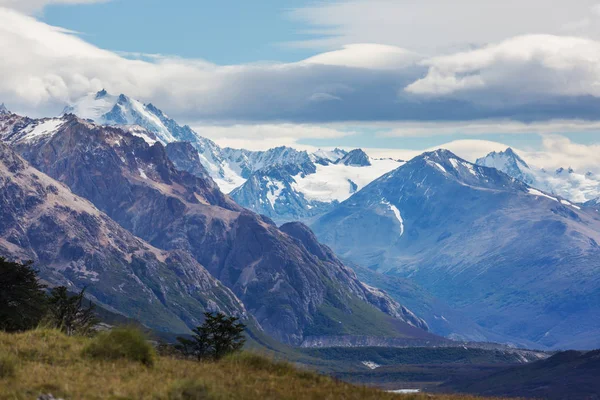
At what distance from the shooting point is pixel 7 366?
38.8 meters

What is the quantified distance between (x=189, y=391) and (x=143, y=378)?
3.63 meters

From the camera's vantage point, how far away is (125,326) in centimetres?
4584

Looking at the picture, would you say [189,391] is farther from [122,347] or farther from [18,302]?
[18,302]

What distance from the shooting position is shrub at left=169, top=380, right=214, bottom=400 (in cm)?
3728

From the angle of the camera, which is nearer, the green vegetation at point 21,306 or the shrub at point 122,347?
the shrub at point 122,347

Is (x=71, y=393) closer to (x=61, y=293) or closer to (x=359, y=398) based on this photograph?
(x=359, y=398)

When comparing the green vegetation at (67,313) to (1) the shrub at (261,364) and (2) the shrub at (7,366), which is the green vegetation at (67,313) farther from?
(2) the shrub at (7,366)

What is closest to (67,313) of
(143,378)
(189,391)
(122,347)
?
(122,347)

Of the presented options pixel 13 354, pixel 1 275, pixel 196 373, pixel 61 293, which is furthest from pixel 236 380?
pixel 61 293

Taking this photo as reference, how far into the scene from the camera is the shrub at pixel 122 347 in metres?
44.0

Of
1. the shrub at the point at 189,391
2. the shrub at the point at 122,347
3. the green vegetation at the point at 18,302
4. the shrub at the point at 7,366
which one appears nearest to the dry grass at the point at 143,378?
the shrub at the point at 189,391

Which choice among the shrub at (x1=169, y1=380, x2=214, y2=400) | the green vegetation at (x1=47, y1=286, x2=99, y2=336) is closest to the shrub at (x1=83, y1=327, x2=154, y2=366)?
the shrub at (x1=169, y1=380, x2=214, y2=400)

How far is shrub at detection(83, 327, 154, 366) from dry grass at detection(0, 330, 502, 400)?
513 millimetres

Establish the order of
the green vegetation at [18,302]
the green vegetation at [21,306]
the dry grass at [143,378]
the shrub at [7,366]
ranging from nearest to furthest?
the dry grass at [143,378]
the shrub at [7,366]
the green vegetation at [21,306]
the green vegetation at [18,302]
